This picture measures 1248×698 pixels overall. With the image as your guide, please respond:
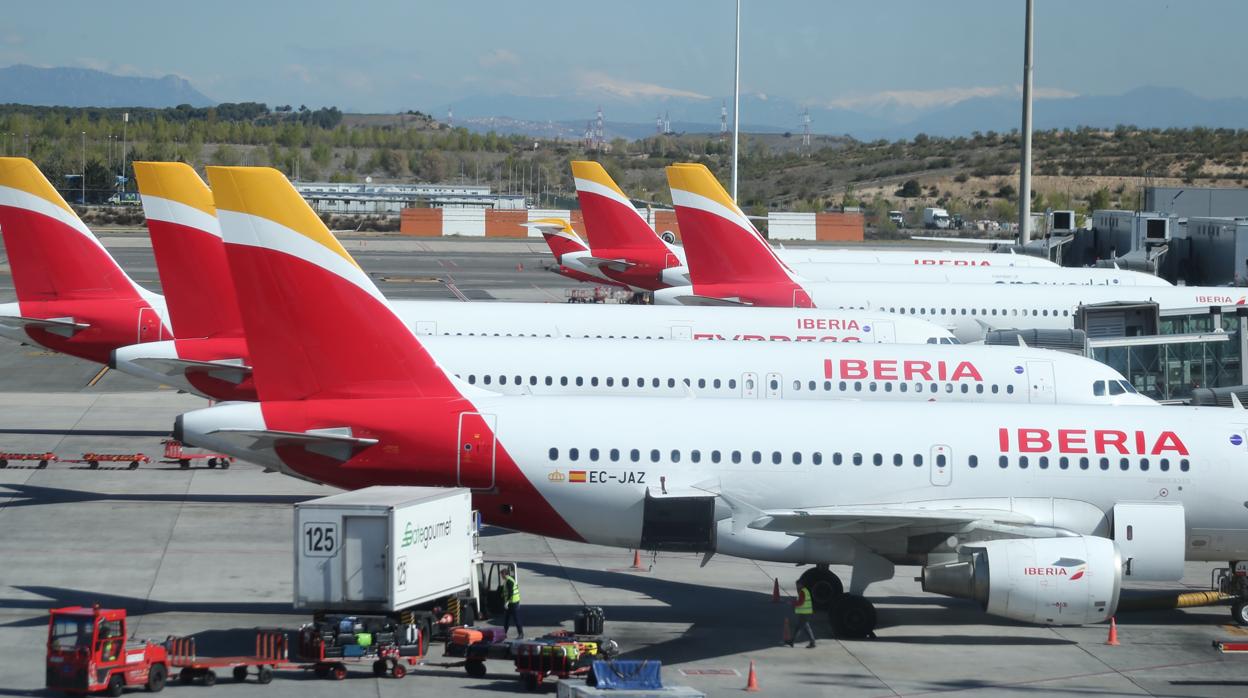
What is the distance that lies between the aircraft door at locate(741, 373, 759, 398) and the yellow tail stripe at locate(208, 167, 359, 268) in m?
13.4

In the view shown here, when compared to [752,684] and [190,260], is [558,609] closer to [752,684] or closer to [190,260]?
[752,684]

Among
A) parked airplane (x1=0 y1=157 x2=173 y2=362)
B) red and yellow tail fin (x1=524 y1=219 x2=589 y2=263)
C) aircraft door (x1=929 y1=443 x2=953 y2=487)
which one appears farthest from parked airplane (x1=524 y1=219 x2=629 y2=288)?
aircraft door (x1=929 y1=443 x2=953 y2=487)

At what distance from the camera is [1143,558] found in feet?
77.7

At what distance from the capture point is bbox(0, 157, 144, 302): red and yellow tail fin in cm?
3581

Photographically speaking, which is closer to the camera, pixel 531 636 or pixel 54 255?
pixel 531 636

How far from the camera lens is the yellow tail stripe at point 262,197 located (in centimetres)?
2297

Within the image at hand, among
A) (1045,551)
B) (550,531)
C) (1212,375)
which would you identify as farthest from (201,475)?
(1212,375)

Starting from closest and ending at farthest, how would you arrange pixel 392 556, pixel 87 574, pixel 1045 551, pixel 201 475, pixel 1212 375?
pixel 392 556 < pixel 1045 551 < pixel 87 574 < pixel 201 475 < pixel 1212 375

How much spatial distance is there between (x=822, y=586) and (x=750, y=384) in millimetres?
10310

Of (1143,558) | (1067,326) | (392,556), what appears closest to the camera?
(392,556)

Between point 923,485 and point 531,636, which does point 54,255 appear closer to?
point 531,636

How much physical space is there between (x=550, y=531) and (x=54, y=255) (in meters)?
19.5

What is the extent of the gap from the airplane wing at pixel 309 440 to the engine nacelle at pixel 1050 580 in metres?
10.4

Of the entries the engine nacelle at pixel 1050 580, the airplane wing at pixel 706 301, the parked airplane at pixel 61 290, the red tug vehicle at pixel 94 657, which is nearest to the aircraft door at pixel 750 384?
the engine nacelle at pixel 1050 580
